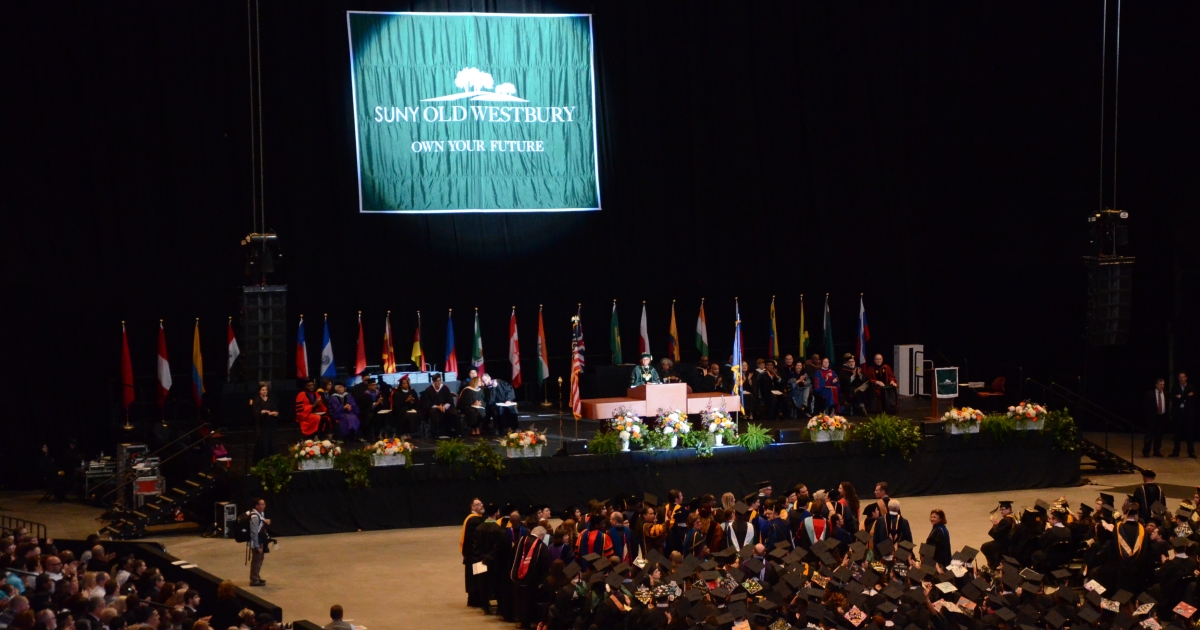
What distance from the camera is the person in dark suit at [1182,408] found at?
1019 inches

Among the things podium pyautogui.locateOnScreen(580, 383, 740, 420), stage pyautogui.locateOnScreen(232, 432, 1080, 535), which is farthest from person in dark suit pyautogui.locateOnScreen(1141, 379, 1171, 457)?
podium pyautogui.locateOnScreen(580, 383, 740, 420)

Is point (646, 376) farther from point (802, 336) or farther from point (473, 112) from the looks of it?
point (473, 112)

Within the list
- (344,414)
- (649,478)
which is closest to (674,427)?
(649,478)

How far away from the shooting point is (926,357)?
30.9 meters

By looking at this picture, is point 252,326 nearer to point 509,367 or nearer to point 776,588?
point 776,588

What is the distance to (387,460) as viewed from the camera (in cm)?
2081

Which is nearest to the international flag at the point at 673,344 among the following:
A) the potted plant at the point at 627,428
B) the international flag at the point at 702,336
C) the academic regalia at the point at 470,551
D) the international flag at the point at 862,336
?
the international flag at the point at 702,336

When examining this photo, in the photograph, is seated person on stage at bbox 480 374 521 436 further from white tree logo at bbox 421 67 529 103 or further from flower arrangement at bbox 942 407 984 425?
flower arrangement at bbox 942 407 984 425

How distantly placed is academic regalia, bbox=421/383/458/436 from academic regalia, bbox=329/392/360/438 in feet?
3.80

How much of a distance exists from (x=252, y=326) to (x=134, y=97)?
8.51 m

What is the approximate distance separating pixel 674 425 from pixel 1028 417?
5712mm

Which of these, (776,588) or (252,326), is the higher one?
(252,326)

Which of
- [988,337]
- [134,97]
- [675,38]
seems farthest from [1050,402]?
[134,97]

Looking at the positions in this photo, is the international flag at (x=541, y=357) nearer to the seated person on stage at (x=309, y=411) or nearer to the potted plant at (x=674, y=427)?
the seated person on stage at (x=309, y=411)
